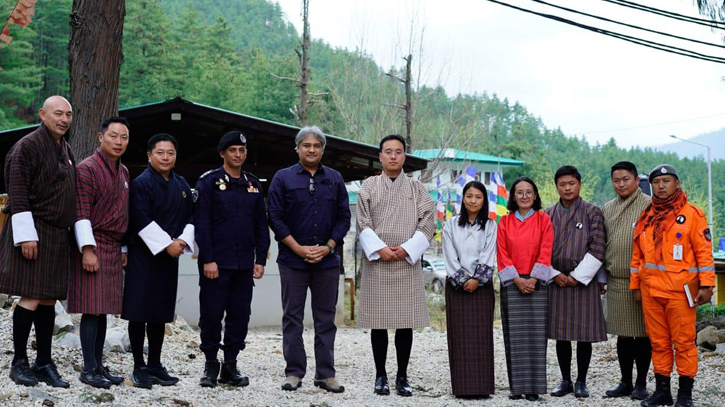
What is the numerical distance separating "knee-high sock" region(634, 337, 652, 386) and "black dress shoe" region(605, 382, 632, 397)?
0.35 feet

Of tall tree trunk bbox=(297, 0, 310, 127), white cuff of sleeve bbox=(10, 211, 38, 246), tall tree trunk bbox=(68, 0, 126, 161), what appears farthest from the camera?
tall tree trunk bbox=(297, 0, 310, 127)

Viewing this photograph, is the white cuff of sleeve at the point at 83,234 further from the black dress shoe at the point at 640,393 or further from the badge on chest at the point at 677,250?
the black dress shoe at the point at 640,393

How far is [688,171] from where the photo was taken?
64625 millimetres

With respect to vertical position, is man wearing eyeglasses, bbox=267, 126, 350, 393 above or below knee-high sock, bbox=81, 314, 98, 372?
above

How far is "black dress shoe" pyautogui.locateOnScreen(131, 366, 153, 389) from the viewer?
465 centimetres

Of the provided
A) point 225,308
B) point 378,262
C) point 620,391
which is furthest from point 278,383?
point 620,391

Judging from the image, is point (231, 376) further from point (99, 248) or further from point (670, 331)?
point (670, 331)

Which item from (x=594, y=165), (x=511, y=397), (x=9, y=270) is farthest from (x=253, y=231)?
(x=594, y=165)

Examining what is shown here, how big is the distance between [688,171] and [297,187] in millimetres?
67539

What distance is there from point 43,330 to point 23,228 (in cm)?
72

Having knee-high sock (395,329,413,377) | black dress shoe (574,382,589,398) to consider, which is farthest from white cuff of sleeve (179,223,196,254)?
black dress shoe (574,382,589,398)

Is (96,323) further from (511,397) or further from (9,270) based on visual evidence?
(511,397)

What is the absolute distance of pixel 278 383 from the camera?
17.7ft

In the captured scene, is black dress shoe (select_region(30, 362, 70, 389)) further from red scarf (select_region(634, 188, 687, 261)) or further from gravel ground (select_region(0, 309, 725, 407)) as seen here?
red scarf (select_region(634, 188, 687, 261))
